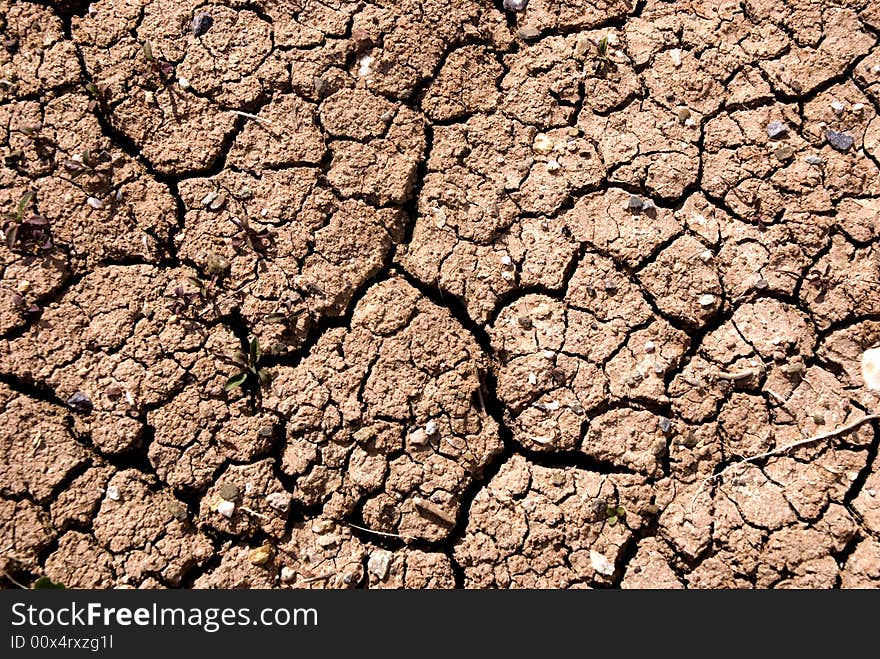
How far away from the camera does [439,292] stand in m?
2.92

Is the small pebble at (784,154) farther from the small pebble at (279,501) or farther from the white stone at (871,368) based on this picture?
the small pebble at (279,501)

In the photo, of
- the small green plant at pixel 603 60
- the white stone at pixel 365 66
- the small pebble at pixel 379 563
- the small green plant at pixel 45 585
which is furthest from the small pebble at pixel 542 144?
the small green plant at pixel 45 585

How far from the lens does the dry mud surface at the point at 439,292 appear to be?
8.85ft

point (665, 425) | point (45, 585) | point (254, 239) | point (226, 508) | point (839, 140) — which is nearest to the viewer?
point (45, 585)

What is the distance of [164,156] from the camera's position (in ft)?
9.75

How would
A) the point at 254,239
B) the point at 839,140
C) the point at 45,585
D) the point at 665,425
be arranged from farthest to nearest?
the point at 839,140 < the point at 254,239 < the point at 665,425 < the point at 45,585

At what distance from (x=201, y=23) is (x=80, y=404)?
153cm

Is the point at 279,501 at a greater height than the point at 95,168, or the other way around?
the point at 95,168

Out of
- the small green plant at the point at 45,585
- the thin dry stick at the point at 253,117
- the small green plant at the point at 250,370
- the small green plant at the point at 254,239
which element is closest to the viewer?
the small green plant at the point at 45,585

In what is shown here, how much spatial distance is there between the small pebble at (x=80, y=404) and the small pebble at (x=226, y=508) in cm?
57

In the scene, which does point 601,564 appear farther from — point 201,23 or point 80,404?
point 201,23

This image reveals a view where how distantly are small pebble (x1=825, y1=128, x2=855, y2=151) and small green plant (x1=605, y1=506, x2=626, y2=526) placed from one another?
163 centimetres

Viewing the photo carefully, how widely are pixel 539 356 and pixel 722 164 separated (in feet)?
3.45

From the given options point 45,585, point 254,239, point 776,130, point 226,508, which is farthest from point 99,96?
point 776,130
